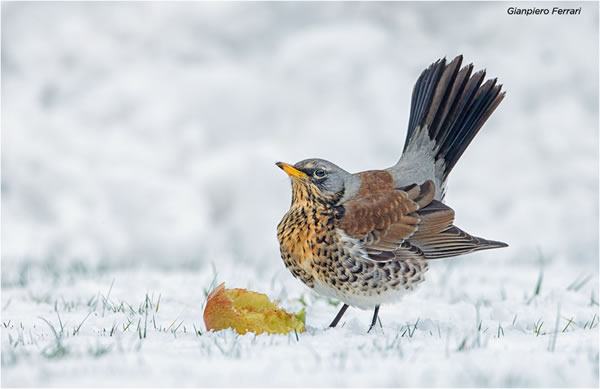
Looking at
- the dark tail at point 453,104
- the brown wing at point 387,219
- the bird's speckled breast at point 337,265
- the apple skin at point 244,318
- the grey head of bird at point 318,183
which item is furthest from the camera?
the dark tail at point 453,104

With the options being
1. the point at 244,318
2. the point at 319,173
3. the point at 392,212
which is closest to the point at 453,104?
the point at 392,212

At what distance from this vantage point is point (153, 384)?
2.80m

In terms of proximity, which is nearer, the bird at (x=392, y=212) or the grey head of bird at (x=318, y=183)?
the bird at (x=392, y=212)

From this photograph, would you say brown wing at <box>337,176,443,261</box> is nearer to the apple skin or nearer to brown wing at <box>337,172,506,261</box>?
brown wing at <box>337,172,506,261</box>

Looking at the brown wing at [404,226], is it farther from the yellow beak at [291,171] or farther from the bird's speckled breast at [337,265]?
the yellow beak at [291,171]

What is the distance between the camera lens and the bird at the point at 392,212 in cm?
423

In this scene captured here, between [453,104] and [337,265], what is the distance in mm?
1673

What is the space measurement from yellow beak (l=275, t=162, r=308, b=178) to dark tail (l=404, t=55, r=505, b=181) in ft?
3.97

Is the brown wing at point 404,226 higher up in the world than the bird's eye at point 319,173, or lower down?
lower down

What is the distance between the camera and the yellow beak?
4359 millimetres

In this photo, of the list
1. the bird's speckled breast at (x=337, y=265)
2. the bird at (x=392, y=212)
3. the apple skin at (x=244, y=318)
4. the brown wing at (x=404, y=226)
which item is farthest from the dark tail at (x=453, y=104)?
the apple skin at (x=244, y=318)

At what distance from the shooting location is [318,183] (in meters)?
4.46

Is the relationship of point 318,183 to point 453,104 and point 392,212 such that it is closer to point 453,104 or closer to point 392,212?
point 392,212

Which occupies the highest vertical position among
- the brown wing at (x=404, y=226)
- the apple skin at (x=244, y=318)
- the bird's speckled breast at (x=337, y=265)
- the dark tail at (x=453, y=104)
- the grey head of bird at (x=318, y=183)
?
the dark tail at (x=453, y=104)
